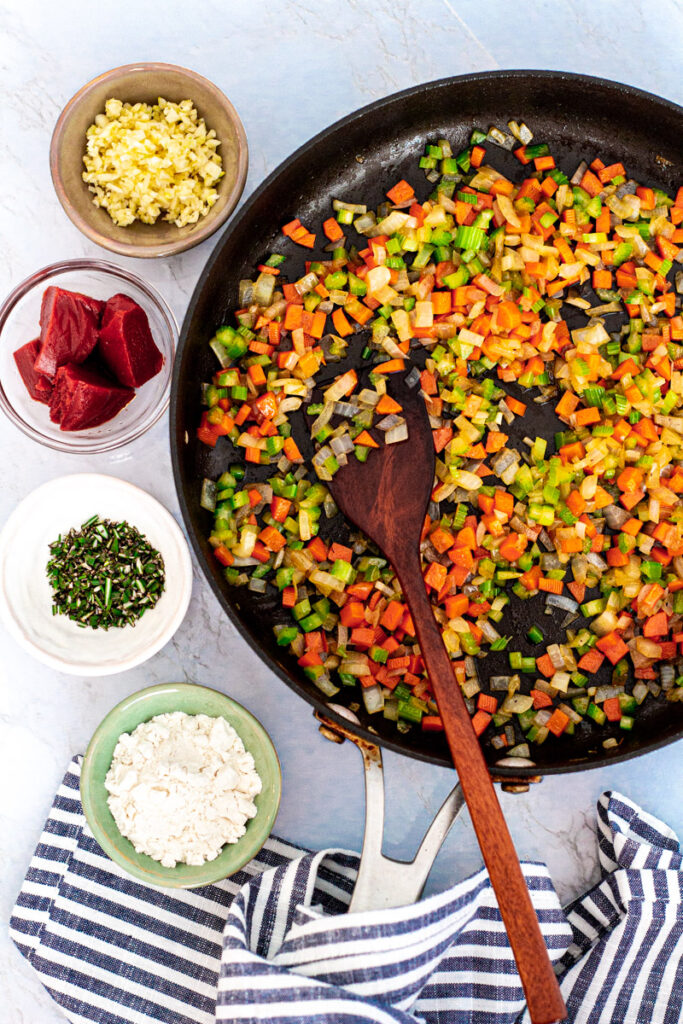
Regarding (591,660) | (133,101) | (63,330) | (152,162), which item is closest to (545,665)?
(591,660)

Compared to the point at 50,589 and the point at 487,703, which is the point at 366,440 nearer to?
the point at 487,703

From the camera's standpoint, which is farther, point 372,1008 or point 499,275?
point 499,275

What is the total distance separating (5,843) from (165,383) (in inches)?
46.8

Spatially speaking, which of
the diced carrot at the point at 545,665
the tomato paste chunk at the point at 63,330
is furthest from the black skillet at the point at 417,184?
the tomato paste chunk at the point at 63,330

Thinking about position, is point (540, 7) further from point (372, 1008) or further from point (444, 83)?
point (372, 1008)

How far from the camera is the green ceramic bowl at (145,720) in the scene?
5.94 ft

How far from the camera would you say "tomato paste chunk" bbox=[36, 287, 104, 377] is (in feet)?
5.66

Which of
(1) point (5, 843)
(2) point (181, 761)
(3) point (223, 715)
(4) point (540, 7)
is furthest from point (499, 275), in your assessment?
(1) point (5, 843)

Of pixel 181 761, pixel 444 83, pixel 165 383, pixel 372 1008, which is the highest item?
pixel 444 83

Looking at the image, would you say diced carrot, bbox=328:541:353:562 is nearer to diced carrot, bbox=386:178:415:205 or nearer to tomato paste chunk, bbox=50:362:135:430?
tomato paste chunk, bbox=50:362:135:430

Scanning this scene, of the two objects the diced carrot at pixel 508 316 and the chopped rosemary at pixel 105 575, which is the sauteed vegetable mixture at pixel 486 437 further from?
the chopped rosemary at pixel 105 575

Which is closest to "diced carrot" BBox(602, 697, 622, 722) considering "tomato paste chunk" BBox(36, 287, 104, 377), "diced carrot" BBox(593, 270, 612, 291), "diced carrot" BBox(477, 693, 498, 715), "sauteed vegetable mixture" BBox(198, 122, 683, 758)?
"sauteed vegetable mixture" BBox(198, 122, 683, 758)

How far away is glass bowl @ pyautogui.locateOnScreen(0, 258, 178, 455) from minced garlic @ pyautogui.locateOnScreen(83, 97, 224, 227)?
0.52 feet

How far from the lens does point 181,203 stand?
1785 mm
